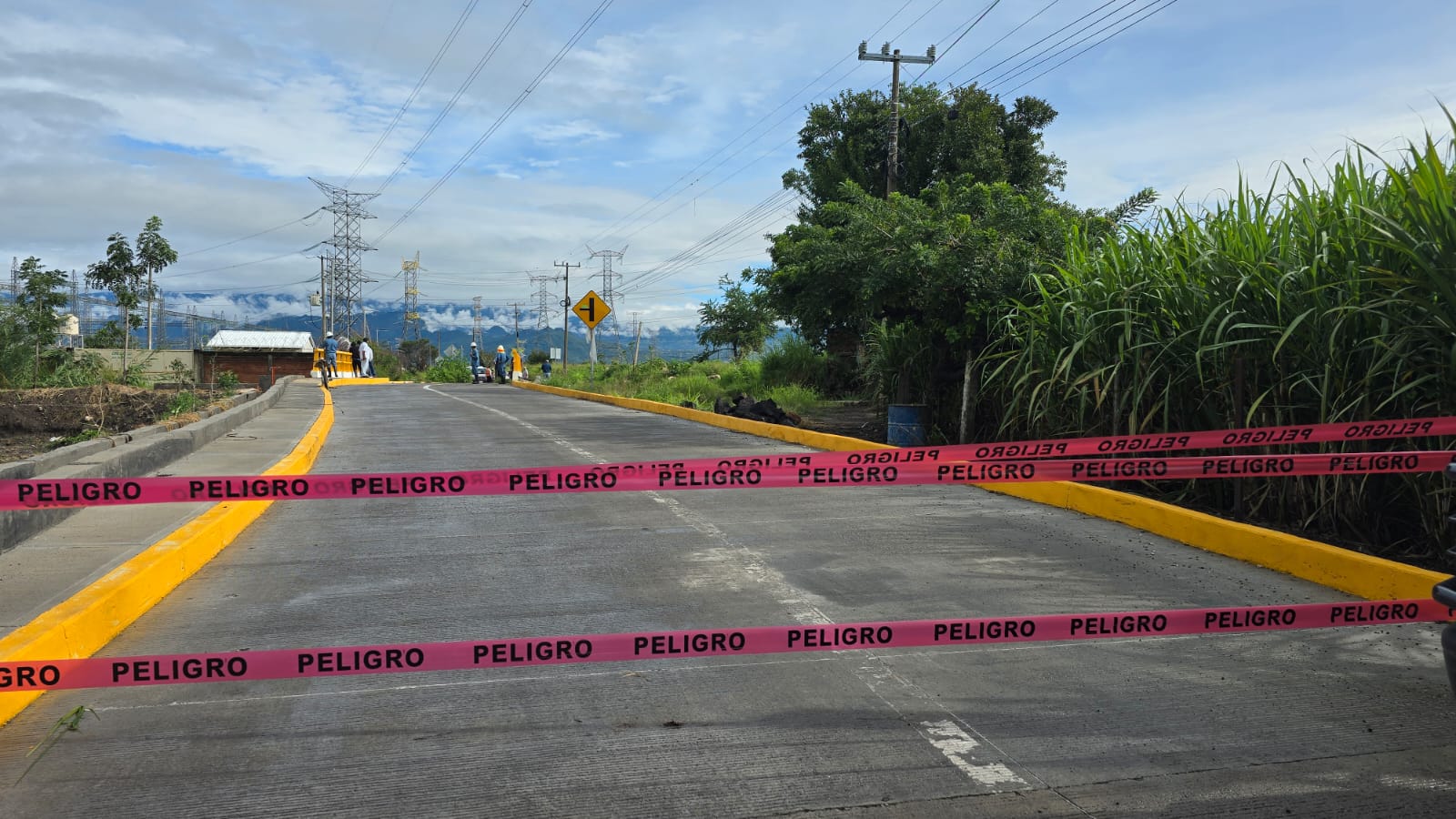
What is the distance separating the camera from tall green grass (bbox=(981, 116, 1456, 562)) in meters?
6.15

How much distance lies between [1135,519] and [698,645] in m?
4.64

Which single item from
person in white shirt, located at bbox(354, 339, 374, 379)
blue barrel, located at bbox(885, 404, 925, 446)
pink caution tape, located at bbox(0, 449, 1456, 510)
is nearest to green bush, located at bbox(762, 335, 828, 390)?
blue barrel, located at bbox(885, 404, 925, 446)

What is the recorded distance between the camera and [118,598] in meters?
4.88

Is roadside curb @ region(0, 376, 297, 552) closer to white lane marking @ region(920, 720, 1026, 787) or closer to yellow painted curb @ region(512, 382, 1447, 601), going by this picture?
white lane marking @ region(920, 720, 1026, 787)

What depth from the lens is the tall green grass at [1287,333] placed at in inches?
242

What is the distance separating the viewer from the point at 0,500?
134 inches

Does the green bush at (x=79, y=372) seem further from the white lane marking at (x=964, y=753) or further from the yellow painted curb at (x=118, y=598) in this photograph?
the white lane marking at (x=964, y=753)

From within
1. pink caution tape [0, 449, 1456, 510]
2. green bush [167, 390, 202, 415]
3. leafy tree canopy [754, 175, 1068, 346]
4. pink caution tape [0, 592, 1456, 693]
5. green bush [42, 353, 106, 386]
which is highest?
leafy tree canopy [754, 175, 1068, 346]

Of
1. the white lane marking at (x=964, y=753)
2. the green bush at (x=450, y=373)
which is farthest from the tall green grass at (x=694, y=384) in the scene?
the white lane marking at (x=964, y=753)

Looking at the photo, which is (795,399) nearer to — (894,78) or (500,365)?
(894,78)

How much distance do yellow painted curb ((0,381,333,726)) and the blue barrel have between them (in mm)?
7850

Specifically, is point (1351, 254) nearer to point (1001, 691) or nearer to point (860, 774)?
point (1001, 691)

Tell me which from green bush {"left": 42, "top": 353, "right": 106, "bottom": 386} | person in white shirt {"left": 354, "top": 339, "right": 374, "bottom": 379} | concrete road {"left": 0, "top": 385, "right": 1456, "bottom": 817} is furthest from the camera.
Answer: person in white shirt {"left": 354, "top": 339, "right": 374, "bottom": 379}

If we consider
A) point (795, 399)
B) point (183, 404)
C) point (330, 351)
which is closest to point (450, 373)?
point (330, 351)
